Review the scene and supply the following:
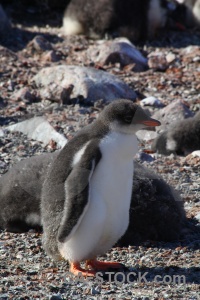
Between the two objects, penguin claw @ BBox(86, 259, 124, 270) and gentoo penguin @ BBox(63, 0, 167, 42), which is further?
gentoo penguin @ BBox(63, 0, 167, 42)

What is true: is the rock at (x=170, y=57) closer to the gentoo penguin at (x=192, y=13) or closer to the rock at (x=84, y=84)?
the rock at (x=84, y=84)

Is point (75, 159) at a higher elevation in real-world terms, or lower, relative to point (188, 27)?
lower

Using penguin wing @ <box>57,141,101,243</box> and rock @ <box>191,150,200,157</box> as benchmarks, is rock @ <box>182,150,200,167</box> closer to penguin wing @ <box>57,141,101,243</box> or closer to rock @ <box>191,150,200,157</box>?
rock @ <box>191,150,200,157</box>

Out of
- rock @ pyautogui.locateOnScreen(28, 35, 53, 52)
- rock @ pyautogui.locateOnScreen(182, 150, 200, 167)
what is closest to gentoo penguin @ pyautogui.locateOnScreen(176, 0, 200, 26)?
rock @ pyautogui.locateOnScreen(28, 35, 53, 52)

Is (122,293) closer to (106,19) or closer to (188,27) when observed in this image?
(106,19)

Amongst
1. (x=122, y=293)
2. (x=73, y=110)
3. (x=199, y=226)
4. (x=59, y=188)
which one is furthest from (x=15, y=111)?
(x=122, y=293)

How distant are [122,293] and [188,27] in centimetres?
→ 868

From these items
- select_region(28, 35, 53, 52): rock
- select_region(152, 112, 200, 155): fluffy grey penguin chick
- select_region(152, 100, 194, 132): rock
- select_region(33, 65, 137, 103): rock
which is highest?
select_region(28, 35, 53, 52): rock

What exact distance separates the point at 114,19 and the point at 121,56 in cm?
167

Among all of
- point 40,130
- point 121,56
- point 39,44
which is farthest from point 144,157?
point 39,44

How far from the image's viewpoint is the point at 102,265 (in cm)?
495

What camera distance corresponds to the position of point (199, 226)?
5.88m

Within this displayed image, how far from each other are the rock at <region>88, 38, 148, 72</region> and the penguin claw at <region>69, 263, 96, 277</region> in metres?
5.59

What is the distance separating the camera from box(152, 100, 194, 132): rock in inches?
334
